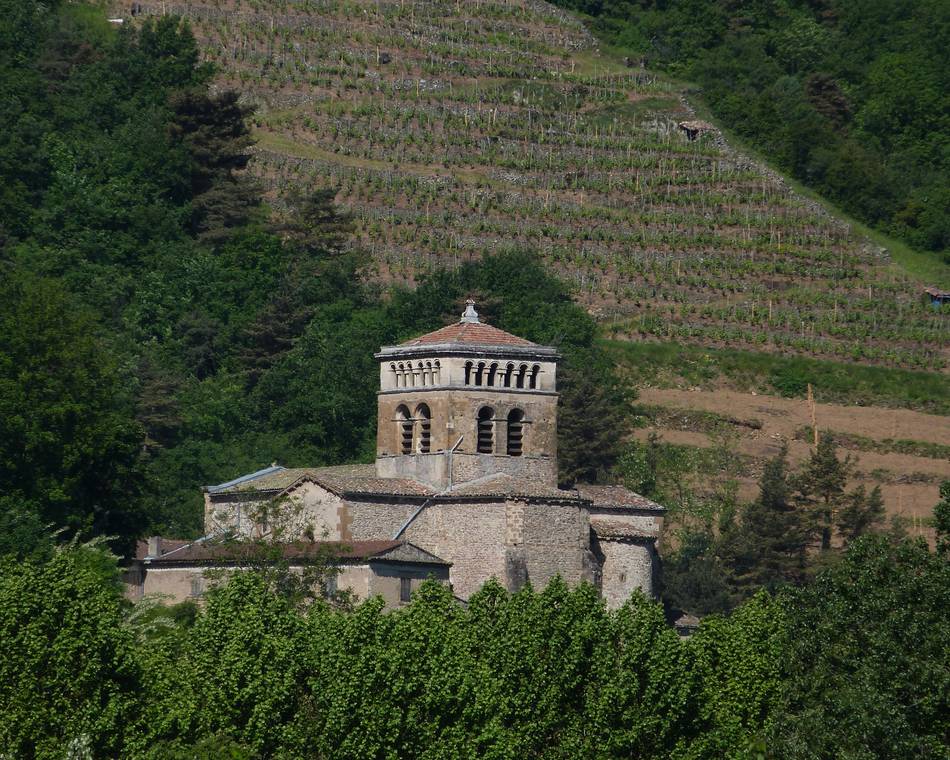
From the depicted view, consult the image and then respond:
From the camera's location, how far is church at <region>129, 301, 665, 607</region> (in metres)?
67.8

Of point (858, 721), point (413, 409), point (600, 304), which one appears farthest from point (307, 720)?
point (600, 304)

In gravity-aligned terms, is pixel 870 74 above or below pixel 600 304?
above

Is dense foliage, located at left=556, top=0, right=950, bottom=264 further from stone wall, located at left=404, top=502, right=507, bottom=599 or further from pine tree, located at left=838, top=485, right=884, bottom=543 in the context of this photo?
stone wall, located at left=404, top=502, right=507, bottom=599

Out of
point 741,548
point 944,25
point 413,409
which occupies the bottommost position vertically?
point 741,548

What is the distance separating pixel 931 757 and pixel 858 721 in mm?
1572

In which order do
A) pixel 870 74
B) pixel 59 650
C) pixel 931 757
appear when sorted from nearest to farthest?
pixel 931 757 < pixel 59 650 < pixel 870 74

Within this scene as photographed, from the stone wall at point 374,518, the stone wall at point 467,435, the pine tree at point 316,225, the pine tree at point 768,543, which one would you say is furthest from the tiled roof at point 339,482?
the pine tree at point 316,225

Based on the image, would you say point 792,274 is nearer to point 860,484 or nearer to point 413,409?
point 860,484

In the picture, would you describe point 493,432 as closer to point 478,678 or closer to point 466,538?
point 466,538

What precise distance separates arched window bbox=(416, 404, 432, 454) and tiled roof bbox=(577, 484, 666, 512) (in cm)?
474

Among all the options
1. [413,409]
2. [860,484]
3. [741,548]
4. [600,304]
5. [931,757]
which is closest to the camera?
[931,757]

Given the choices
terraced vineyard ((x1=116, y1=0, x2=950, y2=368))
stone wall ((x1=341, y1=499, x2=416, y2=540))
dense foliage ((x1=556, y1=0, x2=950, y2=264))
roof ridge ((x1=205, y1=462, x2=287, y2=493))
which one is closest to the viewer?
stone wall ((x1=341, y1=499, x2=416, y2=540))

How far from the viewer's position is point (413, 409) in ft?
235

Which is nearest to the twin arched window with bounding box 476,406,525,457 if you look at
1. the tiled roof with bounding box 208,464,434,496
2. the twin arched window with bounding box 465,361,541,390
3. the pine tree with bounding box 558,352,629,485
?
the twin arched window with bounding box 465,361,541,390
